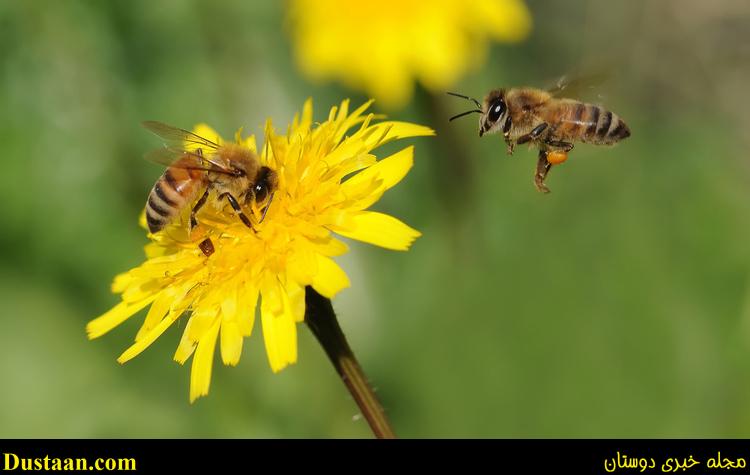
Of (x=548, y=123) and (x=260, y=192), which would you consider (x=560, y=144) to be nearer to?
(x=548, y=123)

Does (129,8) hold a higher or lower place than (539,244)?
higher

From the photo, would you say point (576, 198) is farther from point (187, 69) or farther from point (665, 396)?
point (187, 69)

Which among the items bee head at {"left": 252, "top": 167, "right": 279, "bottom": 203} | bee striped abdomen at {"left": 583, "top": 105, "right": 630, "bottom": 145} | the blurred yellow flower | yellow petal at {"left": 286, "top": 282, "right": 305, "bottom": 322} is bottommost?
yellow petal at {"left": 286, "top": 282, "right": 305, "bottom": 322}

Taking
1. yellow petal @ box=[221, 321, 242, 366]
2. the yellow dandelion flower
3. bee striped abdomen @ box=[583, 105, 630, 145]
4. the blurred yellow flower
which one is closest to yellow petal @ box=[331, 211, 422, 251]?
the yellow dandelion flower

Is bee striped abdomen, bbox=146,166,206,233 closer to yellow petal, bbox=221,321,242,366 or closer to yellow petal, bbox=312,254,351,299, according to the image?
yellow petal, bbox=221,321,242,366

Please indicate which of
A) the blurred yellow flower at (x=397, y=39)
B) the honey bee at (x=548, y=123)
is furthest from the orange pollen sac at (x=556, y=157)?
the blurred yellow flower at (x=397, y=39)
